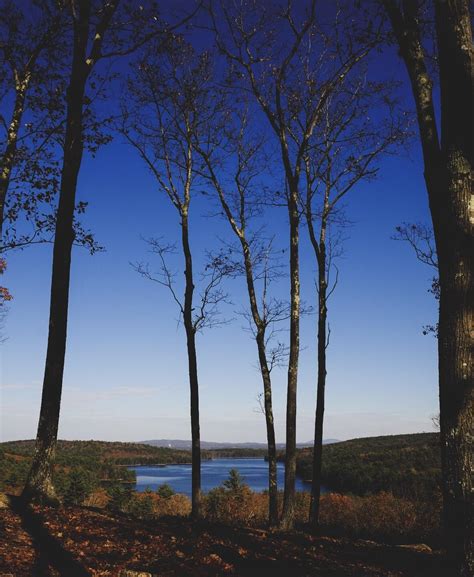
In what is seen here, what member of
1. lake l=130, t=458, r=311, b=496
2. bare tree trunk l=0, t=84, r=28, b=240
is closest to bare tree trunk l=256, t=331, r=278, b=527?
bare tree trunk l=0, t=84, r=28, b=240

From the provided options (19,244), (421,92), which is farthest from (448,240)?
(19,244)

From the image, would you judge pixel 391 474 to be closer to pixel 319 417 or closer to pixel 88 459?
pixel 319 417

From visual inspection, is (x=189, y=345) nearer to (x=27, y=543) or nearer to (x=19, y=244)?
(x=19, y=244)

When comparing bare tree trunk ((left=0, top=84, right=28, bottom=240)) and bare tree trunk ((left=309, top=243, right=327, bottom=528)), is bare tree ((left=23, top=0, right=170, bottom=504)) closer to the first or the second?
bare tree trunk ((left=0, top=84, right=28, bottom=240))

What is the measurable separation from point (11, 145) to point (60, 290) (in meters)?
5.03

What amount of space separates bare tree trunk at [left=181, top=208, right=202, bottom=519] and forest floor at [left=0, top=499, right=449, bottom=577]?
14.9 feet

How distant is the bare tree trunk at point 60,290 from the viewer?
7887 millimetres

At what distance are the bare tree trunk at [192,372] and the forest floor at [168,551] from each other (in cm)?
454

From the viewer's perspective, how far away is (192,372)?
13.1 m

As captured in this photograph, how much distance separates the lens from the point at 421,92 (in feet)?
15.8

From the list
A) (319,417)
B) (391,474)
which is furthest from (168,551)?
(391,474)

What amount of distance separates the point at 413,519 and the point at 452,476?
52.2 feet

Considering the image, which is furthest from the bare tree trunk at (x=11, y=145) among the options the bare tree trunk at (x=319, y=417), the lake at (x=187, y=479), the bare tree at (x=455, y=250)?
the lake at (x=187, y=479)

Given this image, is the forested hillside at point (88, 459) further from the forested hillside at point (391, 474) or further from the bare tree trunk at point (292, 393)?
the forested hillside at point (391, 474)
